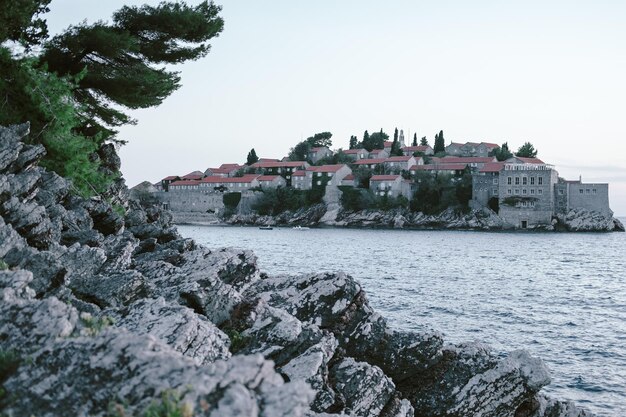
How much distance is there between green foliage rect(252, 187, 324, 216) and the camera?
170 metres

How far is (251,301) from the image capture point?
13.0 metres

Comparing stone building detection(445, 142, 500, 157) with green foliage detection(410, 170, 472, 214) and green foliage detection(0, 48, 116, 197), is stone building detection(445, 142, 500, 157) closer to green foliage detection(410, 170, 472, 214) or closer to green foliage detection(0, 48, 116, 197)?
green foliage detection(410, 170, 472, 214)

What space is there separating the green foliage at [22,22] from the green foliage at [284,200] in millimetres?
137630

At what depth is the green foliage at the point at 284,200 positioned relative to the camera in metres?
170

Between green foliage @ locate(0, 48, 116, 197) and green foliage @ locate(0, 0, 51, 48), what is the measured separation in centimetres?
129

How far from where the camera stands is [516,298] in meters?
45.9

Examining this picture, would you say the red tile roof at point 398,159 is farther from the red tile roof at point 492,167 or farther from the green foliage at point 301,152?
A: the green foliage at point 301,152

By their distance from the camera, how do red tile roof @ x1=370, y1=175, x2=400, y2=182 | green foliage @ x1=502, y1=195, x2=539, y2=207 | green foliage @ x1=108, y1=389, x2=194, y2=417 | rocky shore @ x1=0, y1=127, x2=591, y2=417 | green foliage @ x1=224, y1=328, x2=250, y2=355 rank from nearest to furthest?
1. green foliage @ x1=108, y1=389, x2=194, y2=417
2. rocky shore @ x1=0, y1=127, x2=591, y2=417
3. green foliage @ x1=224, y1=328, x2=250, y2=355
4. green foliage @ x1=502, y1=195, x2=539, y2=207
5. red tile roof @ x1=370, y1=175, x2=400, y2=182

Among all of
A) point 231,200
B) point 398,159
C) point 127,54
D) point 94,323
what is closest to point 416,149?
point 398,159

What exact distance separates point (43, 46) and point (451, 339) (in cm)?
2517

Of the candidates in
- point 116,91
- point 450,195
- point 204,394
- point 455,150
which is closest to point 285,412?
point 204,394

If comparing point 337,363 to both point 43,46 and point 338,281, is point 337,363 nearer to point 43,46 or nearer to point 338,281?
point 338,281

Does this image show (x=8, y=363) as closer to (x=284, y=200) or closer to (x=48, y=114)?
(x=48, y=114)

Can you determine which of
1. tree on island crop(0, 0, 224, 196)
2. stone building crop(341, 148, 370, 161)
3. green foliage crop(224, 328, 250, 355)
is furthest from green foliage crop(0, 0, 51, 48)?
stone building crop(341, 148, 370, 161)
